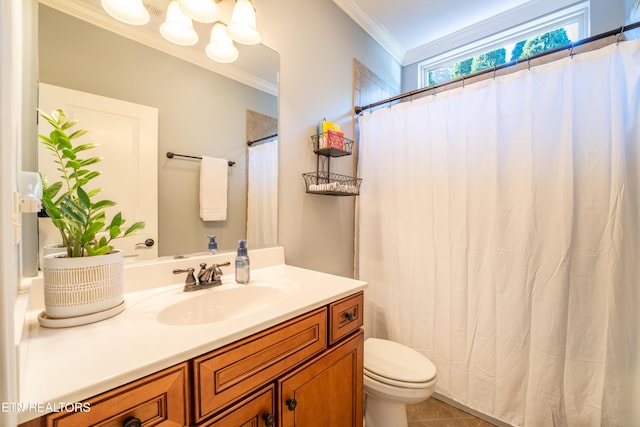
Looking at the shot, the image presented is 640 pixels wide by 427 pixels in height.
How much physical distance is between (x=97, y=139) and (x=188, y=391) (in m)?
0.87

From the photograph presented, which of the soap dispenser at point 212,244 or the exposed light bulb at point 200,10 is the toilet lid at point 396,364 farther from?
the exposed light bulb at point 200,10

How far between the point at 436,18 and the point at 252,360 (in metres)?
2.43

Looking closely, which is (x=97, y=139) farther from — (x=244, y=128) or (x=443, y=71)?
(x=443, y=71)

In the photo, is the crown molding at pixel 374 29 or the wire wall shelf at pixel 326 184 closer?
the wire wall shelf at pixel 326 184

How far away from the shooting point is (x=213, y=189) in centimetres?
121

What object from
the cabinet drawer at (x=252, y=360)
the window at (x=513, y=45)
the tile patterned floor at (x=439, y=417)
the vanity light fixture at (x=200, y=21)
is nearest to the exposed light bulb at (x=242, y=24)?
the vanity light fixture at (x=200, y=21)

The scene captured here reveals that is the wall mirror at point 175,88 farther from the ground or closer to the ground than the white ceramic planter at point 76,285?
farther from the ground

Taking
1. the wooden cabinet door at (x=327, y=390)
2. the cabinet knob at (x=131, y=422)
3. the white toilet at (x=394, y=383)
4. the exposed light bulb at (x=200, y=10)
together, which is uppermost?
the exposed light bulb at (x=200, y=10)

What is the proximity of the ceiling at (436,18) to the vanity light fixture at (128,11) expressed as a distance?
48.8 inches

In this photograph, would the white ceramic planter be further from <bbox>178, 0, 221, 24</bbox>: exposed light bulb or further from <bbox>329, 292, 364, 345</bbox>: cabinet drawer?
<bbox>178, 0, 221, 24</bbox>: exposed light bulb

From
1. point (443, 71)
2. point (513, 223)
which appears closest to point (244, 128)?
point (513, 223)

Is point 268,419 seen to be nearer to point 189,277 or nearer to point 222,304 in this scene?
point 222,304

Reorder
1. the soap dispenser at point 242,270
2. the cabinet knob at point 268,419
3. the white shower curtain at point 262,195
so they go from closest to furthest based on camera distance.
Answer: the cabinet knob at point 268,419
the soap dispenser at point 242,270
the white shower curtain at point 262,195

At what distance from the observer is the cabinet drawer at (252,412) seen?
0.65m
